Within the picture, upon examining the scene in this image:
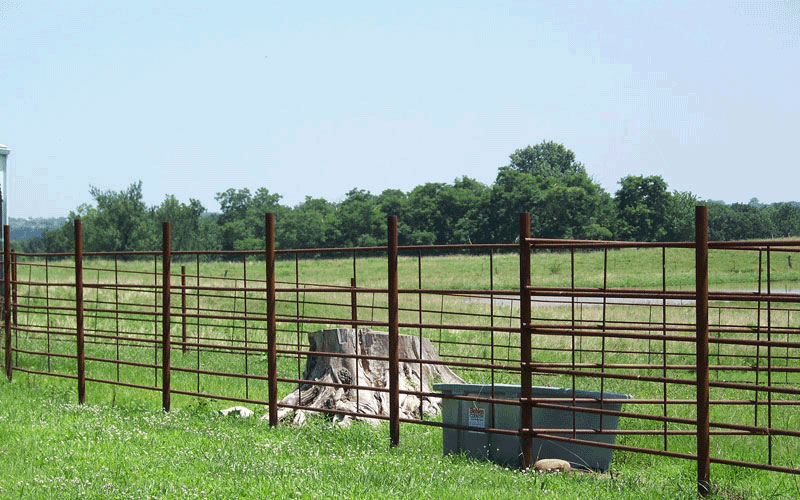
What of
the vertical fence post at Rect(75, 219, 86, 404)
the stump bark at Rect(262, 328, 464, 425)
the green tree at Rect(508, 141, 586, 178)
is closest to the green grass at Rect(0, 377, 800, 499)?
the stump bark at Rect(262, 328, 464, 425)

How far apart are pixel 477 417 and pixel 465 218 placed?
75.7 metres

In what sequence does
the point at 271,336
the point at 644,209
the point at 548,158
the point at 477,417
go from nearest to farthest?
1. the point at 477,417
2. the point at 271,336
3. the point at 644,209
4. the point at 548,158

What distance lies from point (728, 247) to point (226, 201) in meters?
120

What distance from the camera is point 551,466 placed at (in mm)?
7246

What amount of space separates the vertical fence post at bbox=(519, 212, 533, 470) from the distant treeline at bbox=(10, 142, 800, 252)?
6807cm

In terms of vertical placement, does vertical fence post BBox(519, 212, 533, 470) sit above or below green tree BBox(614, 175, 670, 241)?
below

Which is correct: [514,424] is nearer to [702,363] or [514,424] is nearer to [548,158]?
[702,363]

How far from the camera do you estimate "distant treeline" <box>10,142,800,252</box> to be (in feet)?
265

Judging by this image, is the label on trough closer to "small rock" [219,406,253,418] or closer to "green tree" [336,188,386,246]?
"small rock" [219,406,253,418]

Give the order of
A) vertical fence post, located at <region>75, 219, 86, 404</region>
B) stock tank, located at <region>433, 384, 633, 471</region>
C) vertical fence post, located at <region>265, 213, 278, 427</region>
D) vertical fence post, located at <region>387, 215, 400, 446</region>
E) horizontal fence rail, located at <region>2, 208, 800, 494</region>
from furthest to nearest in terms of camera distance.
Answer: vertical fence post, located at <region>75, 219, 86, 404</region> → vertical fence post, located at <region>265, 213, 278, 427</region> → vertical fence post, located at <region>387, 215, 400, 446</region> → stock tank, located at <region>433, 384, 633, 471</region> → horizontal fence rail, located at <region>2, 208, 800, 494</region>

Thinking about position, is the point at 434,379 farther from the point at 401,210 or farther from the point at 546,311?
the point at 401,210

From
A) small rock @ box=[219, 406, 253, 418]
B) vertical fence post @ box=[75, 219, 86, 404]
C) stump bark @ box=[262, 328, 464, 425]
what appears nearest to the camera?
small rock @ box=[219, 406, 253, 418]

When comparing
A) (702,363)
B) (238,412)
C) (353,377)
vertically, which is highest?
(702,363)

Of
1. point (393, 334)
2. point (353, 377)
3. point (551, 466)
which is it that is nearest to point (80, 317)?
point (353, 377)
